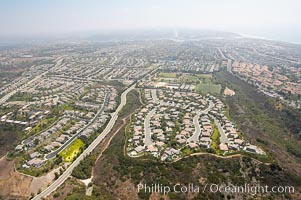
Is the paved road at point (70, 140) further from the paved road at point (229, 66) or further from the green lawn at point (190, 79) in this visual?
the paved road at point (229, 66)

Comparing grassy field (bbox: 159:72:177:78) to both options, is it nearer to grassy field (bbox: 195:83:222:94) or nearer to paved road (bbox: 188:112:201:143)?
grassy field (bbox: 195:83:222:94)

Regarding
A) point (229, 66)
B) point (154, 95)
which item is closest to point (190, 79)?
point (154, 95)

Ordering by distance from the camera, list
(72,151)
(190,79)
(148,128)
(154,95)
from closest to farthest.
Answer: (72,151) < (148,128) < (154,95) < (190,79)

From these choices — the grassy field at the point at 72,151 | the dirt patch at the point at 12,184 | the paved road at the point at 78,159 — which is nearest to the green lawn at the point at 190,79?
the paved road at the point at 78,159

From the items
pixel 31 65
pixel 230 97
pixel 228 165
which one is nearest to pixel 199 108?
pixel 230 97

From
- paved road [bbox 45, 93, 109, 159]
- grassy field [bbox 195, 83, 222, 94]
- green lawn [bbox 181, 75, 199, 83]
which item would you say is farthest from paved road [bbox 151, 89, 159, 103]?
green lawn [bbox 181, 75, 199, 83]

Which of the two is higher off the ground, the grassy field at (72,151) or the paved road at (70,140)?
the paved road at (70,140)

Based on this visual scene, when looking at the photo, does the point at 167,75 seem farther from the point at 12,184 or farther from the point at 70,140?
the point at 12,184
